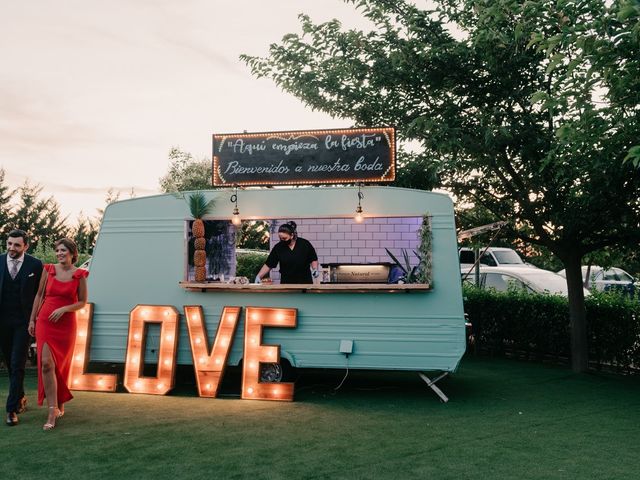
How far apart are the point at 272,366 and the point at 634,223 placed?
18.3 ft

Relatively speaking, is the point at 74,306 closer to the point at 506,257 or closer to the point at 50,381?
the point at 50,381

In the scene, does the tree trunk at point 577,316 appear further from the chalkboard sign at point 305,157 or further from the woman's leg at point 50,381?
the woman's leg at point 50,381

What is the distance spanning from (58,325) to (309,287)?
293 cm

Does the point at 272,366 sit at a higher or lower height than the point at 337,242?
lower

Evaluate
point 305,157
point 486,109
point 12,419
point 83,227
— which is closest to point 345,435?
point 12,419

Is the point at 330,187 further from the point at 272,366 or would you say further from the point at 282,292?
the point at 272,366

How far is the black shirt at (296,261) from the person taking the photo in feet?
29.0

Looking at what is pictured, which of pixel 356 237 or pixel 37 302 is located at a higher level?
pixel 356 237

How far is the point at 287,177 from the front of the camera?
8445 millimetres

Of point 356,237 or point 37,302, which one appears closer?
point 37,302

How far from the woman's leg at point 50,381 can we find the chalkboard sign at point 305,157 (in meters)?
3.26

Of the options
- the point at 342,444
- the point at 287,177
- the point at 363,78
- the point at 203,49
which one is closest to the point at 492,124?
the point at 363,78

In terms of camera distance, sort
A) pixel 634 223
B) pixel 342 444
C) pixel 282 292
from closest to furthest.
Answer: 1. pixel 342 444
2. pixel 282 292
3. pixel 634 223

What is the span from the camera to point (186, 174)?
35781mm
